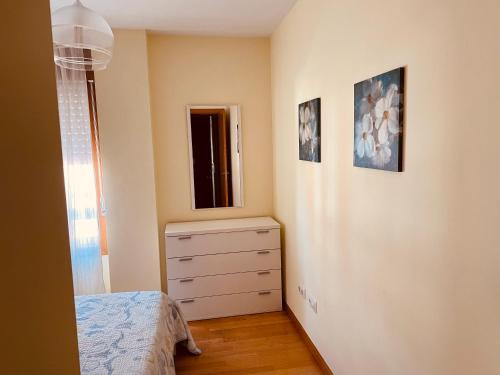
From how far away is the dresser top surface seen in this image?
3.24 metres

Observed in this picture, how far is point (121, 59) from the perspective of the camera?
3.20 m

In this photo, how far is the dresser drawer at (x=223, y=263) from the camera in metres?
3.24

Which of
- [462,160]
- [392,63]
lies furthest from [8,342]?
[392,63]

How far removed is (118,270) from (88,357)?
5.59 ft

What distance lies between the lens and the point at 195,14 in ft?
9.52

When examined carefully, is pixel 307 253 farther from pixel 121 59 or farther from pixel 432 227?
pixel 121 59

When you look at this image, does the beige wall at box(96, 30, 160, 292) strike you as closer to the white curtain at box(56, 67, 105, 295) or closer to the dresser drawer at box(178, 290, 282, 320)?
the white curtain at box(56, 67, 105, 295)

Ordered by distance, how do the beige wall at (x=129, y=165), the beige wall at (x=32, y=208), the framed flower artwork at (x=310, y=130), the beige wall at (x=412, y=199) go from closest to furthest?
1. the beige wall at (x=32, y=208)
2. the beige wall at (x=412, y=199)
3. the framed flower artwork at (x=310, y=130)
4. the beige wall at (x=129, y=165)

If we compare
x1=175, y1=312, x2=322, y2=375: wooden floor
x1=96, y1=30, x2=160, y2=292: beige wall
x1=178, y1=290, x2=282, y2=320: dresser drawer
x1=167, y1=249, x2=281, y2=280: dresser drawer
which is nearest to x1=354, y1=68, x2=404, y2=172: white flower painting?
x1=175, y1=312, x2=322, y2=375: wooden floor

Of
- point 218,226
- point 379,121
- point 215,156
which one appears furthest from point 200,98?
point 379,121

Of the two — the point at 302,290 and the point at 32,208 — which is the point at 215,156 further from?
the point at 32,208

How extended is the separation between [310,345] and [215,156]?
1883 millimetres

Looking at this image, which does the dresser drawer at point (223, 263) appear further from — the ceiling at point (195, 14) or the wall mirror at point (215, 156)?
the ceiling at point (195, 14)

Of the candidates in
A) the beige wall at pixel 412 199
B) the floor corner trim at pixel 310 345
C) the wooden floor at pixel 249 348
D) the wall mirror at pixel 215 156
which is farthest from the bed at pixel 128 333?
the wall mirror at pixel 215 156
